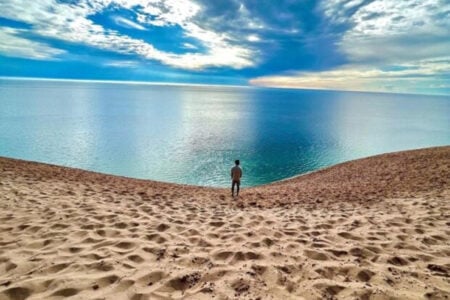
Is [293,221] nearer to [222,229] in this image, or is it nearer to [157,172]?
[222,229]

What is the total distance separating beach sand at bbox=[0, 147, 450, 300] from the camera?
12.6ft

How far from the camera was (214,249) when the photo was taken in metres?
5.17

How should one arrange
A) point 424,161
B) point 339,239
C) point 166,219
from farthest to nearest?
1. point 424,161
2. point 166,219
3. point 339,239

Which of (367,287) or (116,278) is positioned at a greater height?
(367,287)

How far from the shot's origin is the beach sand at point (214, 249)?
3830mm

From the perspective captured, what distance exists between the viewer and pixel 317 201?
10.4m

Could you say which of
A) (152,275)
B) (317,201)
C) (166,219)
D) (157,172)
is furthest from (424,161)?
(157,172)

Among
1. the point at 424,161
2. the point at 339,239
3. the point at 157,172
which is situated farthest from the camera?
the point at 157,172

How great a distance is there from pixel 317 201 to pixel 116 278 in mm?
8689

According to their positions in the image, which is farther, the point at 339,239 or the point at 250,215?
the point at 250,215

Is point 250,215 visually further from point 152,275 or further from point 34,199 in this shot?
point 34,199

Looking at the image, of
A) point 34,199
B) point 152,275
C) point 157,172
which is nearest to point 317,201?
point 152,275

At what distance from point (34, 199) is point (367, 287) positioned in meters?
9.69

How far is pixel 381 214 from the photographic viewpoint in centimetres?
770
